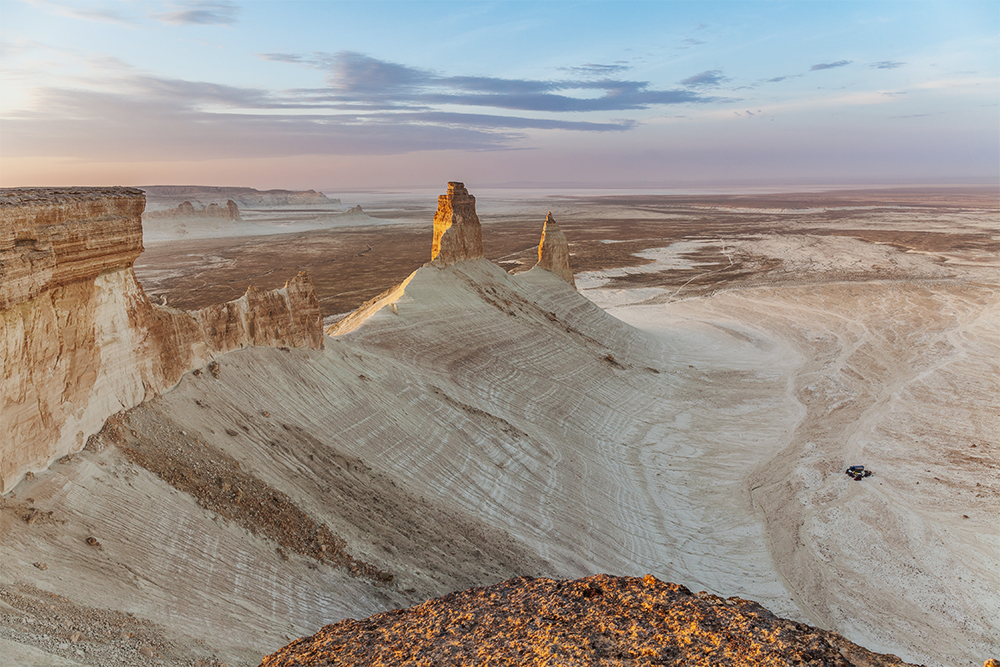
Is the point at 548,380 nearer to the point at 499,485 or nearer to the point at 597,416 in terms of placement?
the point at 597,416

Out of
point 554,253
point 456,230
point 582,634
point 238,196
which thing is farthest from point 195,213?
point 582,634

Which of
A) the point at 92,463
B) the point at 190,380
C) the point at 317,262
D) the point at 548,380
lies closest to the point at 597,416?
the point at 548,380

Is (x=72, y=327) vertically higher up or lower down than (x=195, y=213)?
lower down

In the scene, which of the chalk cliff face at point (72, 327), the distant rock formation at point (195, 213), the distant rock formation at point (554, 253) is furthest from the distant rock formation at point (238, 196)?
the chalk cliff face at point (72, 327)

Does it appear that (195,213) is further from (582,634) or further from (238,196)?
(582,634)

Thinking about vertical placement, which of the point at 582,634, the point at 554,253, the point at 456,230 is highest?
the point at 456,230

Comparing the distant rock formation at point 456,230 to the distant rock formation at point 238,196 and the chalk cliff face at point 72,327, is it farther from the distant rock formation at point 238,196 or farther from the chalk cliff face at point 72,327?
the distant rock formation at point 238,196
